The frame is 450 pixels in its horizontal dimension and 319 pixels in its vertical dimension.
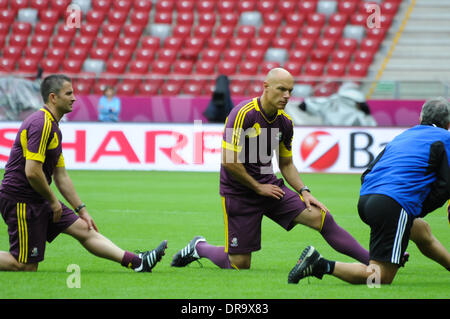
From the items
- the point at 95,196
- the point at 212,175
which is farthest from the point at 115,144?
the point at 95,196

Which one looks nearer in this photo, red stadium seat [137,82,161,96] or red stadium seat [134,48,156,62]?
red stadium seat [137,82,161,96]

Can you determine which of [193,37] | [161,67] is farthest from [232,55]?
[161,67]

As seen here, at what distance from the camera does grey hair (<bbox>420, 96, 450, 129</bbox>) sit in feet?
20.0

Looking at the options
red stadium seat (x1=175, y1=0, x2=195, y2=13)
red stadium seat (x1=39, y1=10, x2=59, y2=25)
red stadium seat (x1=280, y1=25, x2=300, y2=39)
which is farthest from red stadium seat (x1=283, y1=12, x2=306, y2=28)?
red stadium seat (x1=39, y1=10, x2=59, y2=25)

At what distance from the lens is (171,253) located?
26.7 ft

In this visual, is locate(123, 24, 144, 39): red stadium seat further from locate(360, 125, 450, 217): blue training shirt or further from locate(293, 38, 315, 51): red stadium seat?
locate(360, 125, 450, 217): blue training shirt

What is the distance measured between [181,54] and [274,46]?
2852 mm

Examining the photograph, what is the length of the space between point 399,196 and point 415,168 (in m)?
0.26

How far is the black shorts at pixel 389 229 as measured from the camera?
589cm

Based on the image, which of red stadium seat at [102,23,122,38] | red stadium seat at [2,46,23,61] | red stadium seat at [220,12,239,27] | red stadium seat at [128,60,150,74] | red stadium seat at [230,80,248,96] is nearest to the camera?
red stadium seat at [230,80,248,96]

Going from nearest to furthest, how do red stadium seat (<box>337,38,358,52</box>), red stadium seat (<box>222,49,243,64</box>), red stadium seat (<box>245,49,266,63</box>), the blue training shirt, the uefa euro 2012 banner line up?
the blue training shirt
the uefa euro 2012 banner
red stadium seat (<box>245,49,266,63</box>)
red stadium seat (<box>222,49,243,64</box>)
red stadium seat (<box>337,38,358,52</box>)

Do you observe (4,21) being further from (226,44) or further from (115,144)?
(115,144)

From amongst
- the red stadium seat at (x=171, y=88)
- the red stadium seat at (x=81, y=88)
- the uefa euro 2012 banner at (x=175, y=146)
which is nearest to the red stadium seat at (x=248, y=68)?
the red stadium seat at (x=171, y=88)

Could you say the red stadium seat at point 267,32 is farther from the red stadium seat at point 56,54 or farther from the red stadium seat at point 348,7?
the red stadium seat at point 56,54
